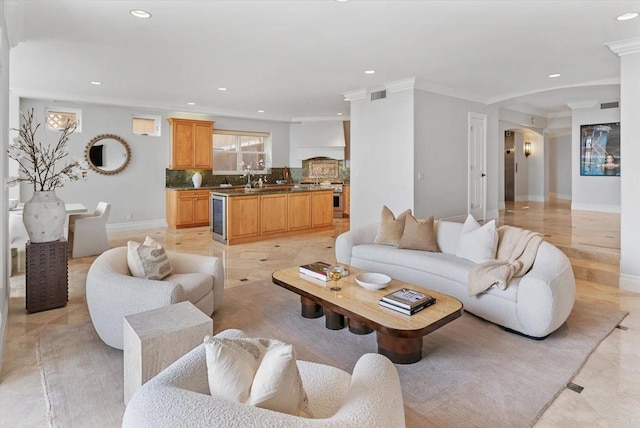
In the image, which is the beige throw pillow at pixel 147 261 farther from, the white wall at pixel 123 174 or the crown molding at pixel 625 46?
the white wall at pixel 123 174

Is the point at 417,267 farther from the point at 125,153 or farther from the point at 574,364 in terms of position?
the point at 125,153

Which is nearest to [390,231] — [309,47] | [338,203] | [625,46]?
[309,47]

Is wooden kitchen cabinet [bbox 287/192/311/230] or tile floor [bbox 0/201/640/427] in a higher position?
wooden kitchen cabinet [bbox 287/192/311/230]

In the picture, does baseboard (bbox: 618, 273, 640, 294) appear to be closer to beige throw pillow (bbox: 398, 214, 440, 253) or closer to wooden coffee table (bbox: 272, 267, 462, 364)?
beige throw pillow (bbox: 398, 214, 440, 253)

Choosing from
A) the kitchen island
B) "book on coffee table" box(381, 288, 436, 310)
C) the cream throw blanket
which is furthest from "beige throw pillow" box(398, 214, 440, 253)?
the kitchen island

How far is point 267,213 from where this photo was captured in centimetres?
713

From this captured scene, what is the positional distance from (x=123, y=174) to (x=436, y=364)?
7.55 meters

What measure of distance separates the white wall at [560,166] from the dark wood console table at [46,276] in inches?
503

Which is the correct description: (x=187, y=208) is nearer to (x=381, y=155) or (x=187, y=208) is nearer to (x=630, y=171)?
(x=381, y=155)

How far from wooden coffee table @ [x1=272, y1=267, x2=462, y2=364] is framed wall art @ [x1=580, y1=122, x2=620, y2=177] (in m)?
8.17

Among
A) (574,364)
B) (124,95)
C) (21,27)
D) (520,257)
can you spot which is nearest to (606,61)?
(520,257)

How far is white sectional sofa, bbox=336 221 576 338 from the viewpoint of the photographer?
287cm

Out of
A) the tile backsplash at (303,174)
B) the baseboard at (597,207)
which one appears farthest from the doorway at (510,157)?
the tile backsplash at (303,174)

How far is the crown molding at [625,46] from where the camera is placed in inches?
161
